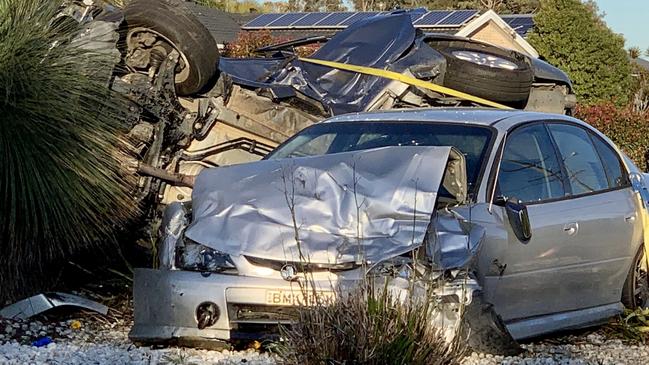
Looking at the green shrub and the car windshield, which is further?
the green shrub

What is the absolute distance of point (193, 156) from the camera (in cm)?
864

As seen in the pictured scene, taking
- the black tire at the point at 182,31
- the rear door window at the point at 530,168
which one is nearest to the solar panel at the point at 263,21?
the black tire at the point at 182,31

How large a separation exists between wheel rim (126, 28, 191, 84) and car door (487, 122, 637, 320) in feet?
10.1

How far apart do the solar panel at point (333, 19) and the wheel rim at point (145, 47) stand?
22950mm

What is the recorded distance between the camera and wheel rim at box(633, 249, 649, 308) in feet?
24.5

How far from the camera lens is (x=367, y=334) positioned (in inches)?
167

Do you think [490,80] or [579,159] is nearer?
[579,159]

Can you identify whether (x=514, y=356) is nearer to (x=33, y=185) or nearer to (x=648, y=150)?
(x=33, y=185)

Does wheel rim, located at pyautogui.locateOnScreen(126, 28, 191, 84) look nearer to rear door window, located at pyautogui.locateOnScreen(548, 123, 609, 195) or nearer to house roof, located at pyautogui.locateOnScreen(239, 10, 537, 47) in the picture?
rear door window, located at pyautogui.locateOnScreen(548, 123, 609, 195)

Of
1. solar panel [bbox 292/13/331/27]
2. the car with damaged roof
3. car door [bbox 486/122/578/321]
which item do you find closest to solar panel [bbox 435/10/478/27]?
solar panel [bbox 292/13/331/27]

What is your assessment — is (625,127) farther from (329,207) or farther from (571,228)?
(329,207)

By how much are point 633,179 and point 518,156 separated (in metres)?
1.44

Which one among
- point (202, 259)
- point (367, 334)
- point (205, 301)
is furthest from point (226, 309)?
point (367, 334)

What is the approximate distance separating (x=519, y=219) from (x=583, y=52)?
26.3m
